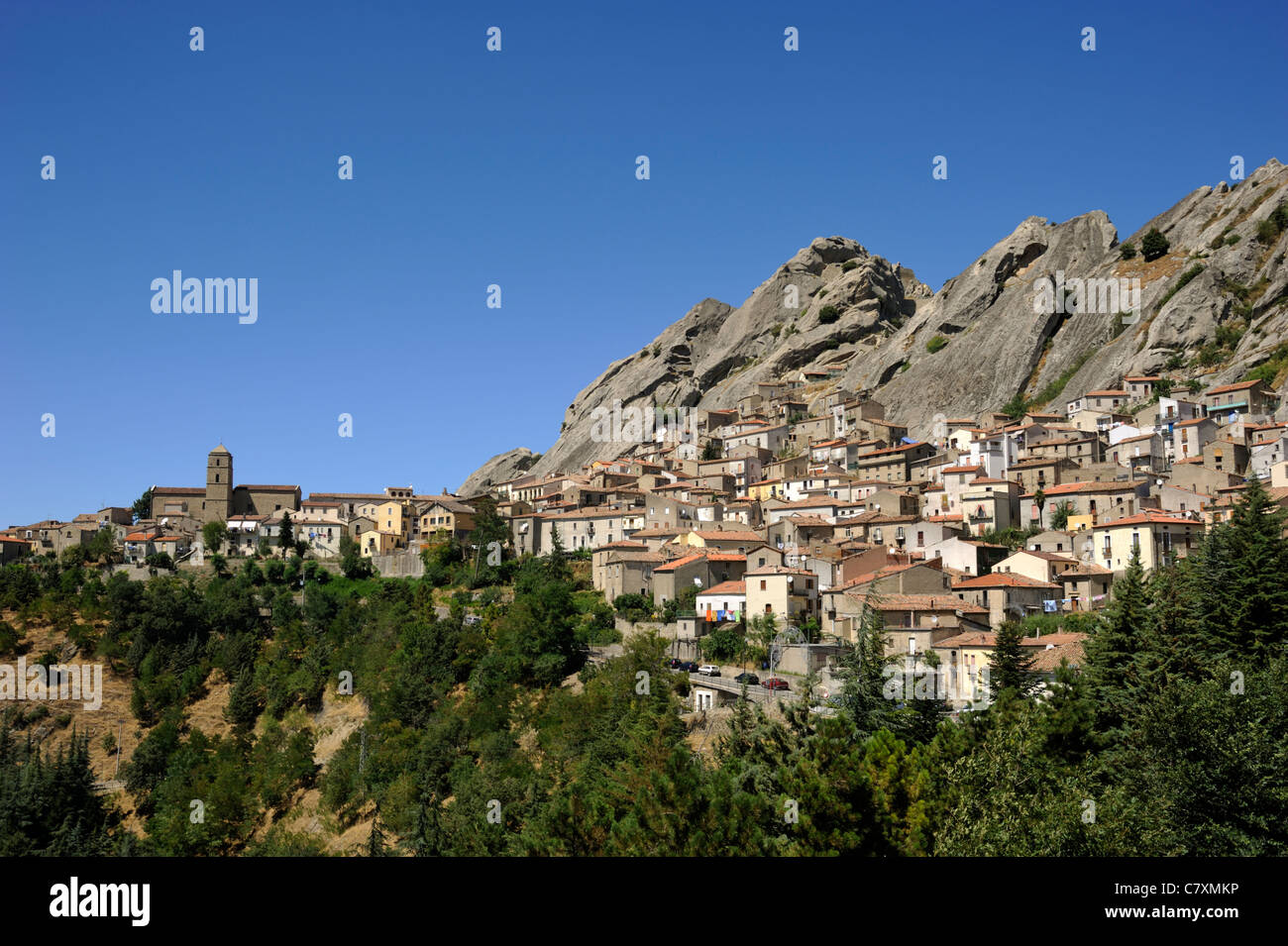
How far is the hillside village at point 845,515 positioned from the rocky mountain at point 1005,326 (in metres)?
6.13

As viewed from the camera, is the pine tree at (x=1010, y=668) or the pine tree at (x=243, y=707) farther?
the pine tree at (x=243, y=707)

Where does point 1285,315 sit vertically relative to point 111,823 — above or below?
above

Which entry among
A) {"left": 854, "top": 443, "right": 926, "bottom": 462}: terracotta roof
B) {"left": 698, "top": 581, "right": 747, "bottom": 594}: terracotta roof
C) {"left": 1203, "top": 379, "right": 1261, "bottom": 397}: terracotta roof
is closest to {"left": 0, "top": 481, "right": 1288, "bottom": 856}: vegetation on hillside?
{"left": 698, "top": 581, "right": 747, "bottom": 594}: terracotta roof

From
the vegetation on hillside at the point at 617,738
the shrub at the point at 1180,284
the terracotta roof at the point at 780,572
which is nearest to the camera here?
the vegetation on hillside at the point at 617,738

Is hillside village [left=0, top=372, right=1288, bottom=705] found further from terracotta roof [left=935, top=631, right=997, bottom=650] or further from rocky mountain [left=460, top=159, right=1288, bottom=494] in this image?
rocky mountain [left=460, top=159, right=1288, bottom=494]

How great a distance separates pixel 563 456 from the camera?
412ft

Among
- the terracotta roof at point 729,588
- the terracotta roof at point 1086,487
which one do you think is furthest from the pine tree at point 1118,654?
the terracotta roof at point 1086,487

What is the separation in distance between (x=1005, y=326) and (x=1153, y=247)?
16153mm

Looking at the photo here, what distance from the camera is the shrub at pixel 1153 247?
10100 centimetres

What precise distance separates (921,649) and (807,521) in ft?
80.9

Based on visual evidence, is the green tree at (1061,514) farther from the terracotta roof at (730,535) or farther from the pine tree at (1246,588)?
the pine tree at (1246,588)

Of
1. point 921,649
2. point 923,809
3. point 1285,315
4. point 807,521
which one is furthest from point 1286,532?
point 1285,315
